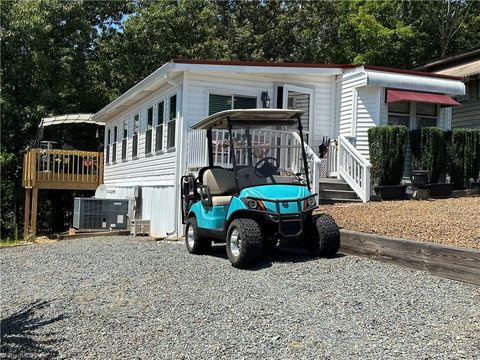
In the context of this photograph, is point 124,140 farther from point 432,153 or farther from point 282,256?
point 282,256

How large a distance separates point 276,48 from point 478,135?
1665 cm

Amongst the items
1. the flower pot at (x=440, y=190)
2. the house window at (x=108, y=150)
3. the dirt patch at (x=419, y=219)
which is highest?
the house window at (x=108, y=150)

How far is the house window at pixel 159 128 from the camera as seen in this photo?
1438cm

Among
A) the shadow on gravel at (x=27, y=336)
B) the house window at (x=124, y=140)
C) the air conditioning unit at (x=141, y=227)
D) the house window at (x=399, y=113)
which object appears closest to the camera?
A: the shadow on gravel at (x=27, y=336)

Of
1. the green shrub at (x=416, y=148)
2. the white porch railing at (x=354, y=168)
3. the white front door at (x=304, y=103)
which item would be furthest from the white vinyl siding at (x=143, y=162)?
the green shrub at (x=416, y=148)

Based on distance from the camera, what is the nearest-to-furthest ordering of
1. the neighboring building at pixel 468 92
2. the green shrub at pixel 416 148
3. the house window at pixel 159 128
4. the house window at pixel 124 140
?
the green shrub at pixel 416 148
the house window at pixel 159 128
the neighboring building at pixel 468 92
the house window at pixel 124 140

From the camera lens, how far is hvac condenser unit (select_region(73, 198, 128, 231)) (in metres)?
14.9

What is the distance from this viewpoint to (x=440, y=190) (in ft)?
39.9

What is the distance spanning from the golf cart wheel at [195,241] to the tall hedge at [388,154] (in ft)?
17.9

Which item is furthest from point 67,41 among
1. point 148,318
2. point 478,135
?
point 148,318

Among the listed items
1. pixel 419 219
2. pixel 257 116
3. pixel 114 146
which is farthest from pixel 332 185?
pixel 114 146

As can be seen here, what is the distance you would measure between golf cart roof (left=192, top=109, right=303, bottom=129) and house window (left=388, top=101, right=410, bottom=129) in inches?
254

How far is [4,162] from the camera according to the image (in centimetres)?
2216

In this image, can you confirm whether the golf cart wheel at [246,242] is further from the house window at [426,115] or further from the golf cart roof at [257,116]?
the house window at [426,115]
